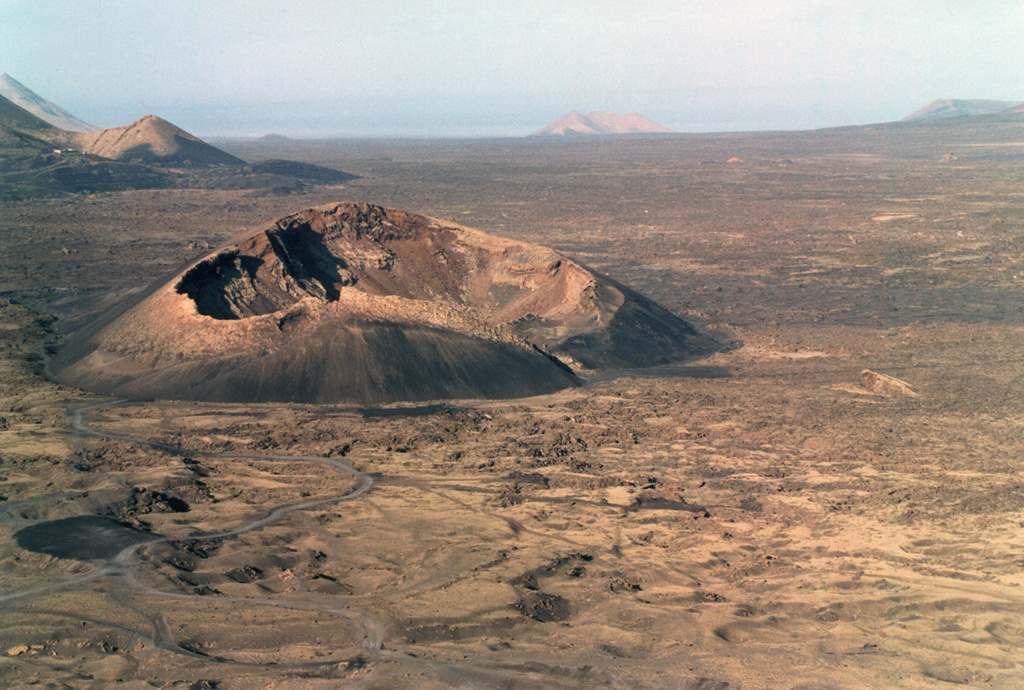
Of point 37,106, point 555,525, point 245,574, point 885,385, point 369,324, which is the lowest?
point 555,525

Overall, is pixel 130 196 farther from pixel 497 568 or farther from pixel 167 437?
pixel 497 568

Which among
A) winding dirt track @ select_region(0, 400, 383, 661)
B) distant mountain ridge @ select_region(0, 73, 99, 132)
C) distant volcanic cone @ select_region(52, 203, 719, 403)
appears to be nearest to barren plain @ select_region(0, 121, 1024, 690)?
winding dirt track @ select_region(0, 400, 383, 661)

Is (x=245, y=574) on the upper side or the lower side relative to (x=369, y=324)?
lower

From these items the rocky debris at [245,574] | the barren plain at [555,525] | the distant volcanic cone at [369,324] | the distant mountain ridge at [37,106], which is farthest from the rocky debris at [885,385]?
the distant mountain ridge at [37,106]

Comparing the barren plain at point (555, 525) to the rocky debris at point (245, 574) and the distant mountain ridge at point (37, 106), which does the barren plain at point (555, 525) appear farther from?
the distant mountain ridge at point (37, 106)

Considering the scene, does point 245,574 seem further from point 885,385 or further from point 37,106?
point 37,106

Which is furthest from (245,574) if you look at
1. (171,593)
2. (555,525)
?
(555,525)
